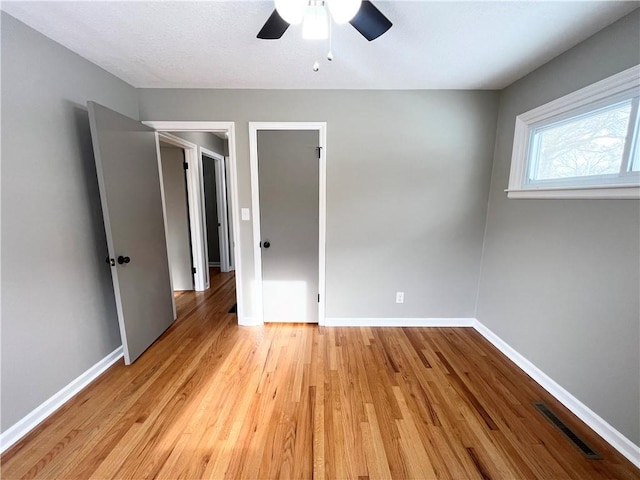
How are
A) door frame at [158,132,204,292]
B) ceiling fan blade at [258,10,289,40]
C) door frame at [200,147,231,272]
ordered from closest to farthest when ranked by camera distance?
ceiling fan blade at [258,10,289,40], door frame at [158,132,204,292], door frame at [200,147,231,272]

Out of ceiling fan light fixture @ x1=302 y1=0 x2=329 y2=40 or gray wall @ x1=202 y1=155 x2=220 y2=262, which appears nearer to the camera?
ceiling fan light fixture @ x1=302 y1=0 x2=329 y2=40

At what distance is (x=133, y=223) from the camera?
77.1 inches

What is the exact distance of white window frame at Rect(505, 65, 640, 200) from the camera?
1310 mm

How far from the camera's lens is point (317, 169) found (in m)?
2.32

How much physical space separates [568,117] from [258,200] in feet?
8.25

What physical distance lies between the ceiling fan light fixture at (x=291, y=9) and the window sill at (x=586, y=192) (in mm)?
1940

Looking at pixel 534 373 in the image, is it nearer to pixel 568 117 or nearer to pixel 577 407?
pixel 577 407

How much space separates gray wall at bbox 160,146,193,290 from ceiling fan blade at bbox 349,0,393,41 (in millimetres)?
2903

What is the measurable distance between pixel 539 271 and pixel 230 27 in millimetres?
2737

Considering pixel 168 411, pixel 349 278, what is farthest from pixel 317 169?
pixel 168 411

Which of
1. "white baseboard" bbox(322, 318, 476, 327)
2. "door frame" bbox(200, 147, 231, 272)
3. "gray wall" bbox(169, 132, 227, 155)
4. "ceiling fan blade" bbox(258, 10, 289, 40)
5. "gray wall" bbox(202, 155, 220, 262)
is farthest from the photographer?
"gray wall" bbox(202, 155, 220, 262)

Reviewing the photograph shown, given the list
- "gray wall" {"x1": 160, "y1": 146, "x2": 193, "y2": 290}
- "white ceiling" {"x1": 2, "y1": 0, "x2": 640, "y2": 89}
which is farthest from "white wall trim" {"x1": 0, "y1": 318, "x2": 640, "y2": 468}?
"white ceiling" {"x1": 2, "y1": 0, "x2": 640, "y2": 89}

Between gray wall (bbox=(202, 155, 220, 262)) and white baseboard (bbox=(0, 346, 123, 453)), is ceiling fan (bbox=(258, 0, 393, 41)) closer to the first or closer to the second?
white baseboard (bbox=(0, 346, 123, 453))

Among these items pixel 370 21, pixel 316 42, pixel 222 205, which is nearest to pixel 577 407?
pixel 370 21
